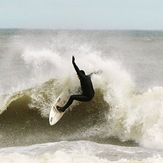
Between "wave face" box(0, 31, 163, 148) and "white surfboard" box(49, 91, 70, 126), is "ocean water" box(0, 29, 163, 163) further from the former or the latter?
"white surfboard" box(49, 91, 70, 126)

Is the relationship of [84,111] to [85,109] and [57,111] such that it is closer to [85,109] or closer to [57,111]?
[85,109]

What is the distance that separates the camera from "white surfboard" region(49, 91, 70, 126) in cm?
1087

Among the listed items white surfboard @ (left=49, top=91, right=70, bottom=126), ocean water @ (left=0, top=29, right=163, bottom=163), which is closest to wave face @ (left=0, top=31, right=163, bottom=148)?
ocean water @ (left=0, top=29, right=163, bottom=163)

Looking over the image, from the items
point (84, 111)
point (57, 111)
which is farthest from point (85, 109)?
point (57, 111)

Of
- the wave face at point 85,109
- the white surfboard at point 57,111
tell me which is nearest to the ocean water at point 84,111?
the wave face at point 85,109

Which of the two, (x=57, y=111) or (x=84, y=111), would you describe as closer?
(x=57, y=111)

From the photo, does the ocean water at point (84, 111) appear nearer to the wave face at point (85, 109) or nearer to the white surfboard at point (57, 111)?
the wave face at point (85, 109)

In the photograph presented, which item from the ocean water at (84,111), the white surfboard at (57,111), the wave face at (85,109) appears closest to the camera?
the ocean water at (84,111)

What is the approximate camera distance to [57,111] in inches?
430

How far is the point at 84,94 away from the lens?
395 inches

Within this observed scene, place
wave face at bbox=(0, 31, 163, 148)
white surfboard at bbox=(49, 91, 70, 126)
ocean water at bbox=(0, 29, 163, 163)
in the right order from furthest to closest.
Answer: white surfboard at bbox=(49, 91, 70, 126) < wave face at bbox=(0, 31, 163, 148) < ocean water at bbox=(0, 29, 163, 163)

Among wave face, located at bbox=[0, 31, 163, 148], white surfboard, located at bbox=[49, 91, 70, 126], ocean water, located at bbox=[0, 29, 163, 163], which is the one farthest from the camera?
white surfboard, located at bbox=[49, 91, 70, 126]

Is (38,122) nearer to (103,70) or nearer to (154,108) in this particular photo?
(103,70)

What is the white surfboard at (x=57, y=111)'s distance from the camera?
10.9 metres
